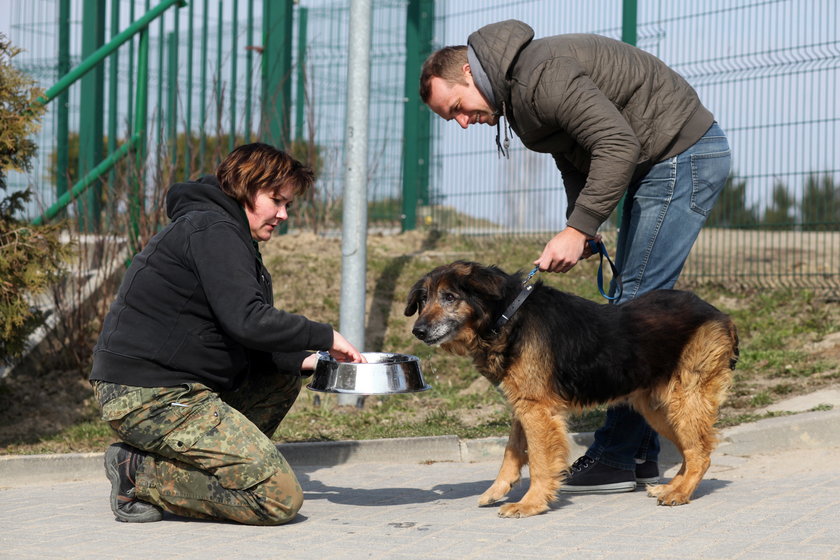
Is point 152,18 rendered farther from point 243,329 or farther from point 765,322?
point 765,322

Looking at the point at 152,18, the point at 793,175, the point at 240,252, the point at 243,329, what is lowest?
the point at 243,329

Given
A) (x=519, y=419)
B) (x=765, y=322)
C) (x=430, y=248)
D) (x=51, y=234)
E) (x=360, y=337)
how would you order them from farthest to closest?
(x=430, y=248) → (x=765, y=322) → (x=360, y=337) → (x=51, y=234) → (x=519, y=419)

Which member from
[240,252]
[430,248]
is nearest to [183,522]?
[240,252]

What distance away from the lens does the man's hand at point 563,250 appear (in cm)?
441

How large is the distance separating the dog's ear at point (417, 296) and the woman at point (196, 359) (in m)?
0.53

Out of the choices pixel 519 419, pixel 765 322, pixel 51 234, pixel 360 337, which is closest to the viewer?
pixel 519 419

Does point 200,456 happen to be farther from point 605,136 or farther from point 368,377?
point 605,136

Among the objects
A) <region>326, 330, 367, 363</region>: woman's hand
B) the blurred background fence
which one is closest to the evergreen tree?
the blurred background fence

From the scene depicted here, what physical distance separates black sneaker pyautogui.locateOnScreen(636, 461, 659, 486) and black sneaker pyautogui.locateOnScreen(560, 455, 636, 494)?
0.14 m

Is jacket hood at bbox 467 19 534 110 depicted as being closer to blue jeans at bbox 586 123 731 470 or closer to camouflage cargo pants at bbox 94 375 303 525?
blue jeans at bbox 586 123 731 470

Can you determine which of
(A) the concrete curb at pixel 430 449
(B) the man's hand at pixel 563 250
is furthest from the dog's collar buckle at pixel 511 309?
(A) the concrete curb at pixel 430 449

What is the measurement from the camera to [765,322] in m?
9.08

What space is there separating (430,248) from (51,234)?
552 cm

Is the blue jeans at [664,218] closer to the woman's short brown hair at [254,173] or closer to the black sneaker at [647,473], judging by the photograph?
the black sneaker at [647,473]
